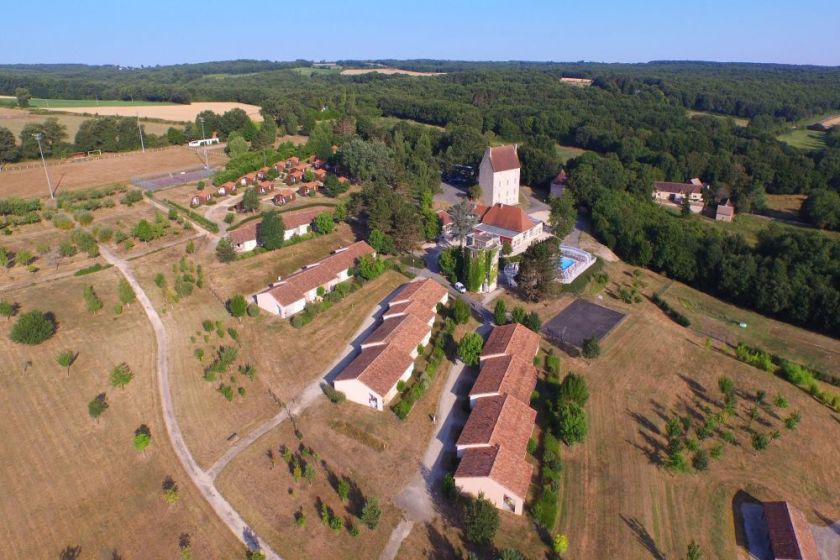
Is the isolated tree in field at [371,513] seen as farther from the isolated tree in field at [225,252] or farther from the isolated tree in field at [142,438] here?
the isolated tree in field at [225,252]

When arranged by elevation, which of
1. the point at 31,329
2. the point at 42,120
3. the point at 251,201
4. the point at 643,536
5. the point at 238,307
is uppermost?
the point at 42,120

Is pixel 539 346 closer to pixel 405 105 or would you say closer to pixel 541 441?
pixel 541 441

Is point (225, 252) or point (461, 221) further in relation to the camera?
point (461, 221)

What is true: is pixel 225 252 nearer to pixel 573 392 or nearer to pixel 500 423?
pixel 500 423

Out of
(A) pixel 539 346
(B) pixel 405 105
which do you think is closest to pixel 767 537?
(A) pixel 539 346

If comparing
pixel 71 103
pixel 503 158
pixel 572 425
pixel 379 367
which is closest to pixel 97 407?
pixel 379 367

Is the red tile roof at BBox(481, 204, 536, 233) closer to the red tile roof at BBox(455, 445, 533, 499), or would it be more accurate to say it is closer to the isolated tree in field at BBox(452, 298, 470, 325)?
the isolated tree in field at BBox(452, 298, 470, 325)

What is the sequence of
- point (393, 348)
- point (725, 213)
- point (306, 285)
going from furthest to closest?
point (725, 213), point (306, 285), point (393, 348)
